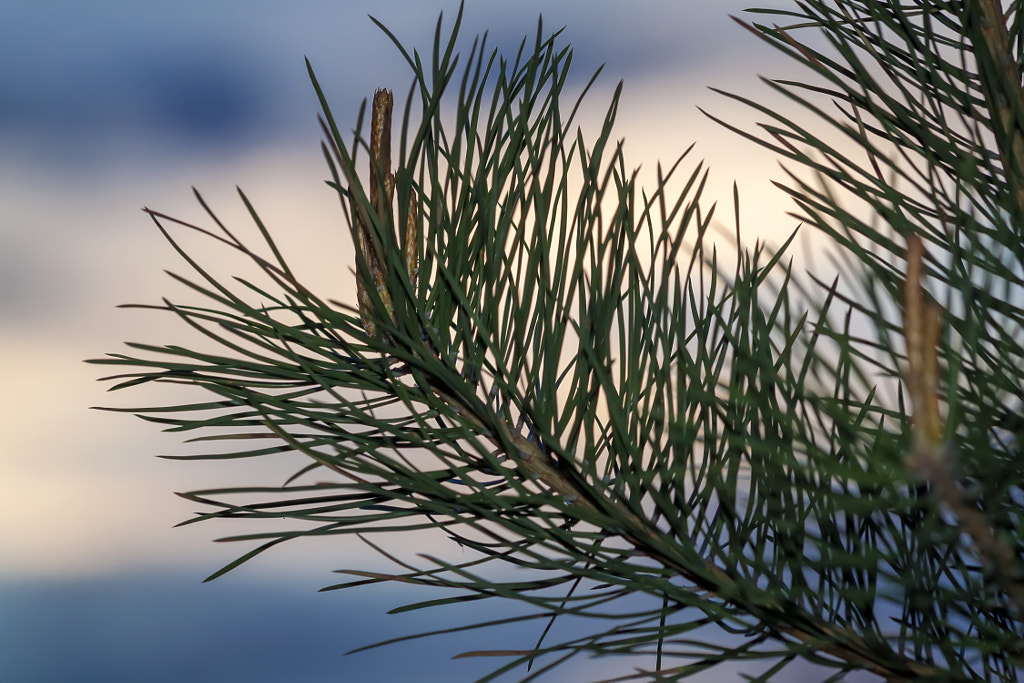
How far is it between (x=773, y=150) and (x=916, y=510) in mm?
167

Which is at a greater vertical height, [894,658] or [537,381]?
[537,381]

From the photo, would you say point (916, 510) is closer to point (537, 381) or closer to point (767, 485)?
point (767, 485)

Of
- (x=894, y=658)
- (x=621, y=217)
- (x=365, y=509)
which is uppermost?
(x=621, y=217)

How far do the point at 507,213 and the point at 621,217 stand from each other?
55 mm

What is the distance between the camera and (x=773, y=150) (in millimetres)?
415

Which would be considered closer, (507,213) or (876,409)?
(876,409)

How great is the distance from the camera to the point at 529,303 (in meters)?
0.44

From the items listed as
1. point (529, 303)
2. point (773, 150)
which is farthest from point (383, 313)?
point (773, 150)

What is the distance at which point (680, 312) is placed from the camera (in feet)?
1.38

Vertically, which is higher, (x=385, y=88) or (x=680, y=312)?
(x=385, y=88)

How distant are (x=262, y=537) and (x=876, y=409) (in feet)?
0.81

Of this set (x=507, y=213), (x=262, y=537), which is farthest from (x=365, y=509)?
(x=507, y=213)

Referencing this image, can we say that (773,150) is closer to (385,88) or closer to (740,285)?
(740,285)

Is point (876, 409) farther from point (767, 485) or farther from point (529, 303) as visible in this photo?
point (529, 303)
